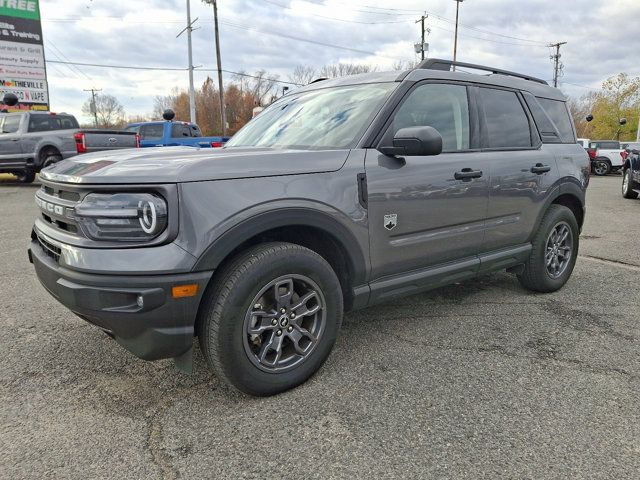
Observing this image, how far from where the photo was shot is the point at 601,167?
934 inches

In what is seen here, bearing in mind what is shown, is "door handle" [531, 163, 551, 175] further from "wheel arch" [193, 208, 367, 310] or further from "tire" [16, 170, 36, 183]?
"tire" [16, 170, 36, 183]

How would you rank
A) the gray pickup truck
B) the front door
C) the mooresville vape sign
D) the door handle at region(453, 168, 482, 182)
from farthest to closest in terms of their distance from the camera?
the mooresville vape sign
the gray pickup truck
the door handle at region(453, 168, 482, 182)
the front door

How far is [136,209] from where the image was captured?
7.22 feet

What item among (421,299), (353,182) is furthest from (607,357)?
(353,182)

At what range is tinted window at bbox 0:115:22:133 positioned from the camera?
13.2 m

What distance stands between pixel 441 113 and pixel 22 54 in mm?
22573

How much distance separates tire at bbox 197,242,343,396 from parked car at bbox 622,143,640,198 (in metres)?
11.6

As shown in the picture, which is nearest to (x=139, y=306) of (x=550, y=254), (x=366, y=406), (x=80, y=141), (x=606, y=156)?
(x=366, y=406)

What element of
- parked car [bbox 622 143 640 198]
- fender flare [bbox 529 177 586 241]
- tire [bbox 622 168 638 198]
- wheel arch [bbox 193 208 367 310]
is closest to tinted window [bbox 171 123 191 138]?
parked car [bbox 622 143 640 198]

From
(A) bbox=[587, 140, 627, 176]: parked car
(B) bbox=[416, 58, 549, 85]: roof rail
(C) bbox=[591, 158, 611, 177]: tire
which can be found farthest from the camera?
(C) bbox=[591, 158, 611, 177]: tire

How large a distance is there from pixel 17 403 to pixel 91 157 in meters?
1.39

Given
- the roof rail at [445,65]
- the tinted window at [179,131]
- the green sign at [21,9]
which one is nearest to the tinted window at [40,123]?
the tinted window at [179,131]

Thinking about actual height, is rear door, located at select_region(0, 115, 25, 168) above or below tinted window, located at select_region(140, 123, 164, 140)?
below

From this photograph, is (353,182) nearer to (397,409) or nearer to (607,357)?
(397,409)
